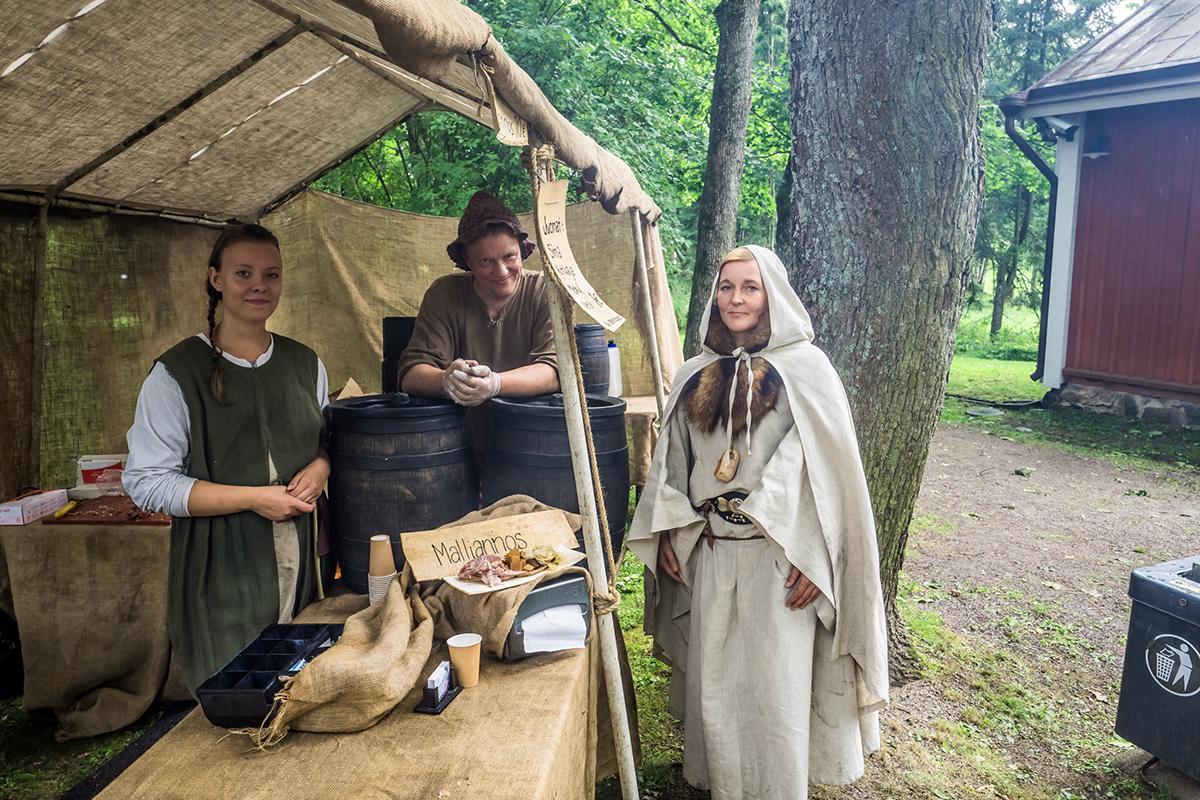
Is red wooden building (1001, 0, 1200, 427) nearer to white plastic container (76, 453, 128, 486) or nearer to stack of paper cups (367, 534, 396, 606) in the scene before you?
stack of paper cups (367, 534, 396, 606)

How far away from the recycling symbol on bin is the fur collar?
183 cm

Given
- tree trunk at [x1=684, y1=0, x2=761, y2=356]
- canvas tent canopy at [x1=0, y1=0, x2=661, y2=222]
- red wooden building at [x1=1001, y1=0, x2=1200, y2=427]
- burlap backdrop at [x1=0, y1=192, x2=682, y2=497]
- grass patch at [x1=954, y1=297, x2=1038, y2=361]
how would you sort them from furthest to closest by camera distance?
1. grass patch at [x1=954, y1=297, x2=1038, y2=361]
2. red wooden building at [x1=1001, y1=0, x2=1200, y2=427]
3. tree trunk at [x1=684, y1=0, x2=761, y2=356]
4. burlap backdrop at [x1=0, y1=192, x2=682, y2=497]
5. canvas tent canopy at [x1=0, y1=0, x2=661, y2=222]

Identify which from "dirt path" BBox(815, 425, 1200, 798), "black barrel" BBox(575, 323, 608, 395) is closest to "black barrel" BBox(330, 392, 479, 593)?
"dirt path" BBox(815, 425, 1200, 798)

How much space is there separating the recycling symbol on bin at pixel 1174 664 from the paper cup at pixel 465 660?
2.60 m

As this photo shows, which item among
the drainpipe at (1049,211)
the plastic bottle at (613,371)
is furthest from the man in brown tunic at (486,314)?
the drainpipe at (1049,211)

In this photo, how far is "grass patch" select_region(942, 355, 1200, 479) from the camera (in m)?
7.86

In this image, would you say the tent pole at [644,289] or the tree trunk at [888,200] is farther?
the tent pole at [644,289]

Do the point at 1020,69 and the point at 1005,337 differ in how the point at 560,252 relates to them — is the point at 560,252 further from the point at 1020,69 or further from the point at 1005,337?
the point at 1020,69

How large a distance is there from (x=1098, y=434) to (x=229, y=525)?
9.80 meters

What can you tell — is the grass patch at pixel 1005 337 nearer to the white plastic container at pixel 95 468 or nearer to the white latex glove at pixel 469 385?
the white latex glove at pixel 469 385

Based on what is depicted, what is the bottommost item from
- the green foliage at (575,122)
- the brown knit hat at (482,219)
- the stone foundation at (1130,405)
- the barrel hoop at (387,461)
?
the stone foundation at (1130,405)

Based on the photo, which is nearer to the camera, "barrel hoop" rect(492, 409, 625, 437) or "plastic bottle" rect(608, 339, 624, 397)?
"barrel hoop" rect(492, 409, 625, 437)

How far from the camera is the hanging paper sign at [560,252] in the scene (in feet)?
6.49

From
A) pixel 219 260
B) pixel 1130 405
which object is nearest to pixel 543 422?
pixel 219 260
